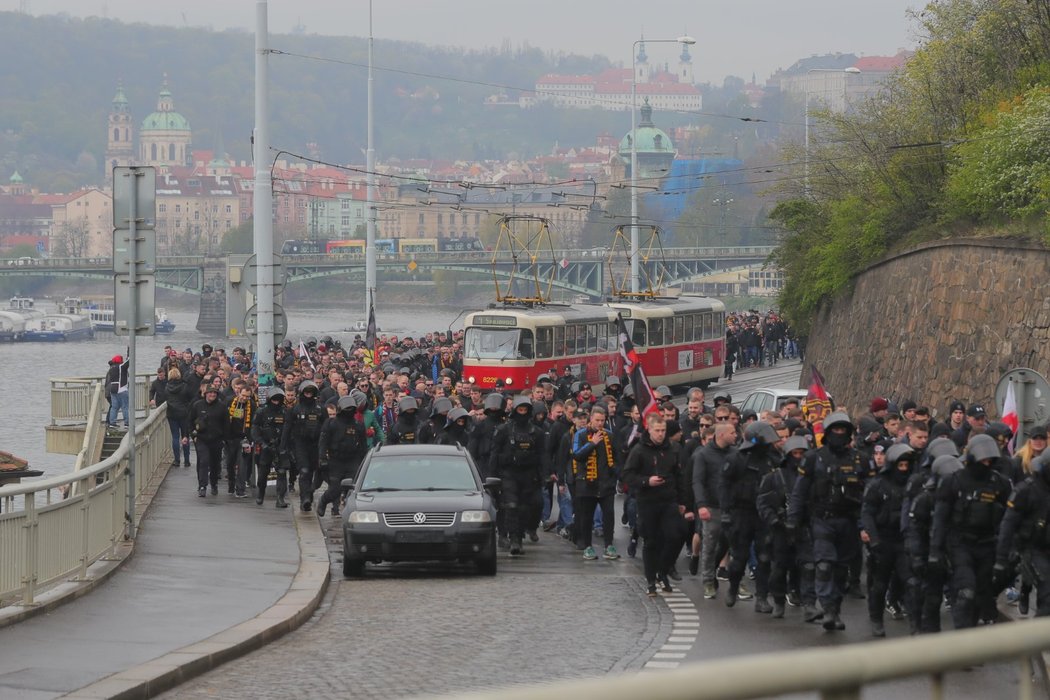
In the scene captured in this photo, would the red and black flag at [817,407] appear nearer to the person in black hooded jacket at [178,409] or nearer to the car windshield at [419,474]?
the car windshield at [419,474]

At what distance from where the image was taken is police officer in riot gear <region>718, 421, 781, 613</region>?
1408cm

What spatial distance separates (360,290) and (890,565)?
142m

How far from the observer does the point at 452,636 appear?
1216cm

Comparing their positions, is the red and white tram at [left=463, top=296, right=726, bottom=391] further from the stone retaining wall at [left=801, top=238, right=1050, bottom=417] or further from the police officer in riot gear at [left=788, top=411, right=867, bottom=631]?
the police officer in riot gear at [left=788, top=411, right=867, bottom=631]

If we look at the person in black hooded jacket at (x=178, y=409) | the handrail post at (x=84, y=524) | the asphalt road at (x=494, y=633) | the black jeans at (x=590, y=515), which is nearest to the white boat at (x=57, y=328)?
the person in black hooded jacket at (x=178, y=409)

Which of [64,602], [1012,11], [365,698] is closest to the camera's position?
[365,698]

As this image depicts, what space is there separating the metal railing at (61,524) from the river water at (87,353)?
31762 mm

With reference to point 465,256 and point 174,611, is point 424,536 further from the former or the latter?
point 465,256

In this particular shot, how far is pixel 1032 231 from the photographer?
1075 inches

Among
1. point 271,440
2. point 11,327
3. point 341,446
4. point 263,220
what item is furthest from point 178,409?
point 11,327

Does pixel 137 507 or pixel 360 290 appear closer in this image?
pixel 137 507

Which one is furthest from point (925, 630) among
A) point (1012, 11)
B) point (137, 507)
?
point (1012, 11)

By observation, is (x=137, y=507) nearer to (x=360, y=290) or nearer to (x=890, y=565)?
(x=890, y=565)

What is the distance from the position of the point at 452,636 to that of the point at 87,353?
103399 millimetres
